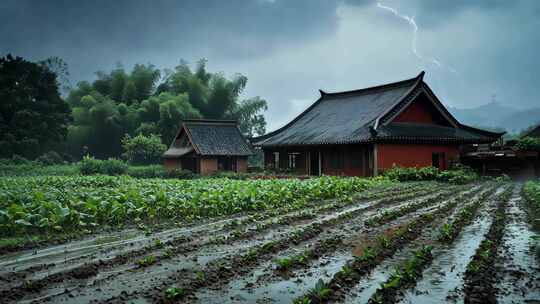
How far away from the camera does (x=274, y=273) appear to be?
589 centimetres

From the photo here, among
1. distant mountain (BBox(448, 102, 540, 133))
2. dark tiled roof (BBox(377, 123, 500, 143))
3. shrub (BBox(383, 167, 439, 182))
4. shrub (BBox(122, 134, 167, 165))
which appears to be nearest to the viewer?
shrub (BBox(383, 167, 439, 182))

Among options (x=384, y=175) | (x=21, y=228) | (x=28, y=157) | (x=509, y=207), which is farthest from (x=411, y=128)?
(x=28, y=157)

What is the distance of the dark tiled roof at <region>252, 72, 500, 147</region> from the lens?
2392cm

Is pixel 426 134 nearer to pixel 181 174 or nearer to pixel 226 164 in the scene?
pixel 226 164

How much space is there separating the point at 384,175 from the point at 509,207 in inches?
423

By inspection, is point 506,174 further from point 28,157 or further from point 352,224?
point 28,157

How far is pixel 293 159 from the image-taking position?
29.9m

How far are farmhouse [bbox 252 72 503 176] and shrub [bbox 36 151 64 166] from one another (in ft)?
66.3

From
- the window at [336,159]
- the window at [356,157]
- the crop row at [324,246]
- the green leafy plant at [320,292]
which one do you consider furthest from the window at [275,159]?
the green leafy plant at [320,292]

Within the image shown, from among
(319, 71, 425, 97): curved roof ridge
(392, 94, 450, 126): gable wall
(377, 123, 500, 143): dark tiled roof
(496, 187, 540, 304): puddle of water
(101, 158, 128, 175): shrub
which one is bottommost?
(496, 187, 540, 304): puddle of water

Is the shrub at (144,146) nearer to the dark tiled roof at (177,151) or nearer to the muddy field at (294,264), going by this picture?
the dark tiled roof at (177,151)

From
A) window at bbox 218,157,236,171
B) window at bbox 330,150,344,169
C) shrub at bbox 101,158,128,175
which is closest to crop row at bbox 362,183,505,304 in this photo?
window at bbox 330,150,344,169

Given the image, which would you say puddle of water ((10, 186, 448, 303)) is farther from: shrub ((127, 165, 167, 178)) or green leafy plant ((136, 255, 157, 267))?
shrub ((127, 165, 167, 178))

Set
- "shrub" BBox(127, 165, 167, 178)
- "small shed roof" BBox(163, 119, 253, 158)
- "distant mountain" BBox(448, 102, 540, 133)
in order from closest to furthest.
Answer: "small shed roof" BBox(163, 119, 253, 158), "shrub" BBox(127, 165, 167, 178), "distant mountain" BBox(448, 102, 540, 133)
